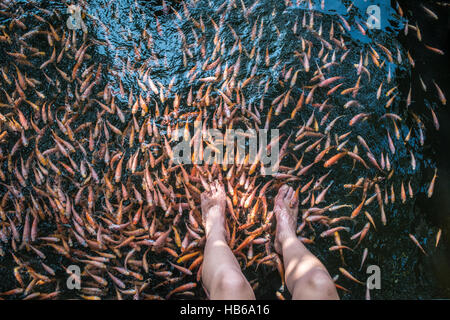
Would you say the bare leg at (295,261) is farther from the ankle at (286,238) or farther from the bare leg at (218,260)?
the bare leg at (218,260)

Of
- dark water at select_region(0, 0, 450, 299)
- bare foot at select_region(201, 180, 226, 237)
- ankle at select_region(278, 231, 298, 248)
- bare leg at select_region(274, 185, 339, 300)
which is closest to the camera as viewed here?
bare leg at select_region(274, 185, 339, 300)

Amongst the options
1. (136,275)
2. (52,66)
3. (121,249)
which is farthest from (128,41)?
(136,275)

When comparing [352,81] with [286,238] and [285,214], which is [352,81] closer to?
[285,214]

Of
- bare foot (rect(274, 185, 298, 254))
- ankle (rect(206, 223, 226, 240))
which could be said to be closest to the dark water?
bare foot (rect(274, 185, 298, 254))

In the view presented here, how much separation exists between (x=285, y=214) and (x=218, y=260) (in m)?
0.80

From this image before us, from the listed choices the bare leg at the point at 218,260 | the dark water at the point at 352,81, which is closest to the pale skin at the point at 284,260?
the bare leg at the point at 218,260

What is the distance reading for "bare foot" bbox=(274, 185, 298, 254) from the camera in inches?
100

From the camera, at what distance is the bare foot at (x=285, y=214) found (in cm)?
254

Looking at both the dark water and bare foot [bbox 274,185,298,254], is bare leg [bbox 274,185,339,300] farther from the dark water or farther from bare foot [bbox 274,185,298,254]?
the dark water

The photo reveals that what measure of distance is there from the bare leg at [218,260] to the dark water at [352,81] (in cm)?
53

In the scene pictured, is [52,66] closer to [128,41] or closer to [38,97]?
[38,97]

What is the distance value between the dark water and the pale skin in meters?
0.39

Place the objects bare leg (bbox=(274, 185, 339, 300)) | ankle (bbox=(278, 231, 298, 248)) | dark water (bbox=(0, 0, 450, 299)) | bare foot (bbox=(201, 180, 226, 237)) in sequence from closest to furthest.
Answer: bare leg (bbox=(274, 185, 339, 300)) → ankle (bbox=(278, 231, 298, 248)) → bare foot (bbox=(201, 180, 226, 237)) → dark water (bbox=(0, 0, 450, 299))

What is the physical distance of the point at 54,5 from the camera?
3.25 m
